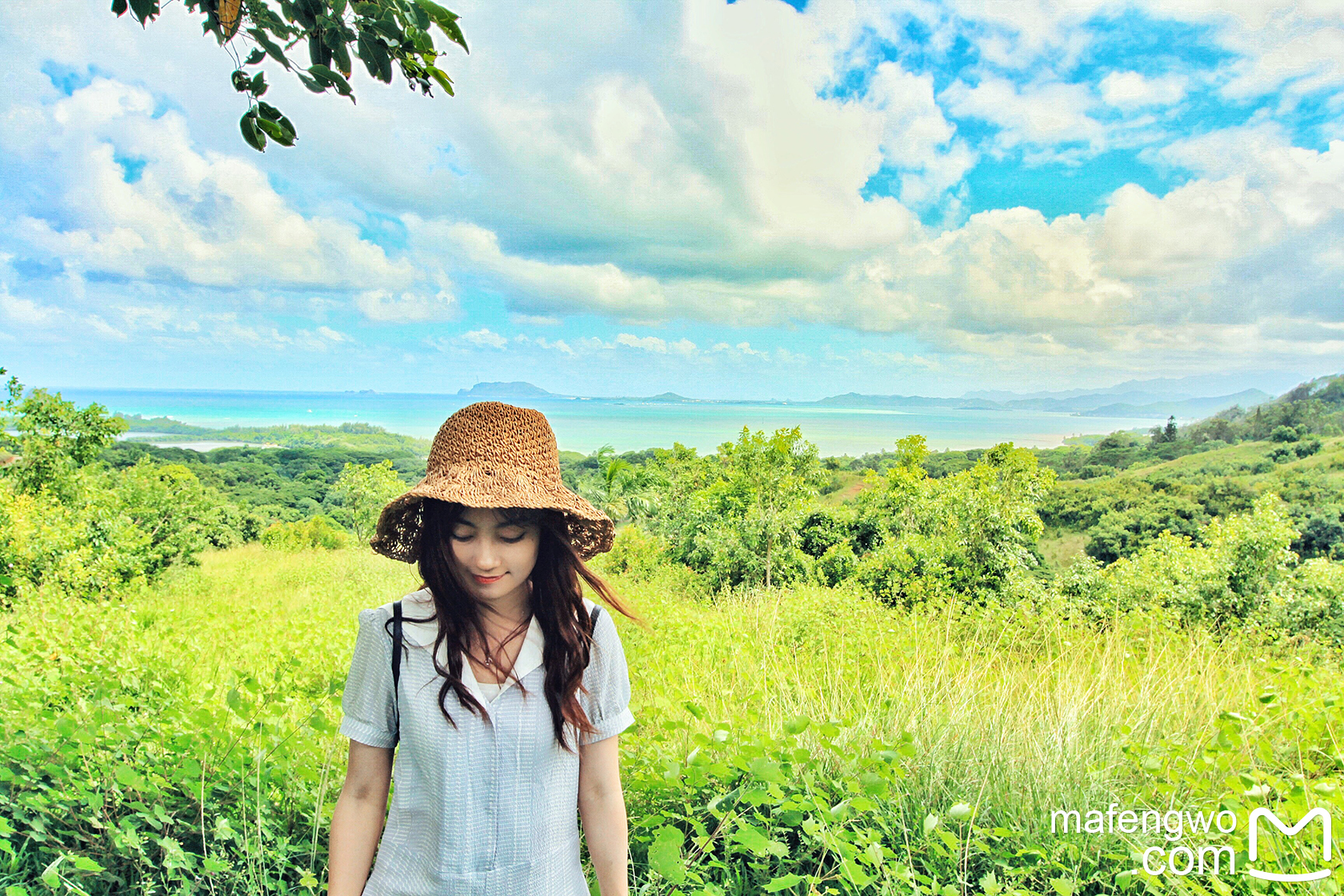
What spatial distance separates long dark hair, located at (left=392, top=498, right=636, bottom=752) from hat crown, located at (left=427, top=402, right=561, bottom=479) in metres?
0.09

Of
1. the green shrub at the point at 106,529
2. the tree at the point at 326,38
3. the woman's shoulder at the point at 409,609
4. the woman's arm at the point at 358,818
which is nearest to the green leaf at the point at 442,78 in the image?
the tree at the point at 326,38

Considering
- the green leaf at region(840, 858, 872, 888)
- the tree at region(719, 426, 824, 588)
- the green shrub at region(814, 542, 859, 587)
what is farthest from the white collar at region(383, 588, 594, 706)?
the green shrub at region(814, 542, 859, 587)

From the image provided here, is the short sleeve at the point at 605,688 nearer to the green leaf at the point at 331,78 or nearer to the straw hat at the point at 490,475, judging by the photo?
the straw hat at the point at 490,475

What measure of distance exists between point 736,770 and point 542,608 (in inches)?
47.5

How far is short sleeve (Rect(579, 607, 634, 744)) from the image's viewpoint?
1391 millimetres

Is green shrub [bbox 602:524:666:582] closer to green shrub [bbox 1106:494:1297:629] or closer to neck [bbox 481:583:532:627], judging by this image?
green shrub [bbox 1106:494:1297:629]

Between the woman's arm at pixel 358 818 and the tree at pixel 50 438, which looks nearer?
the woman's arm at pixel 358 818

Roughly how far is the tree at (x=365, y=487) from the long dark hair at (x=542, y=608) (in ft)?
55.4

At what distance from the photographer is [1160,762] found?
2312 millimetres

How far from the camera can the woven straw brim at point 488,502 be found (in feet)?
4.24

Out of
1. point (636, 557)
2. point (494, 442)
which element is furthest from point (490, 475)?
point (636, 557)

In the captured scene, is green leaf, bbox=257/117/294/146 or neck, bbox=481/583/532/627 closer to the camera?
neck, bbox=481/583/532/627

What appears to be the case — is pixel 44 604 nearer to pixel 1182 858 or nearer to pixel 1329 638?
pixel 1182 858

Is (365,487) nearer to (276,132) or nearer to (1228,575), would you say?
(276,132)
